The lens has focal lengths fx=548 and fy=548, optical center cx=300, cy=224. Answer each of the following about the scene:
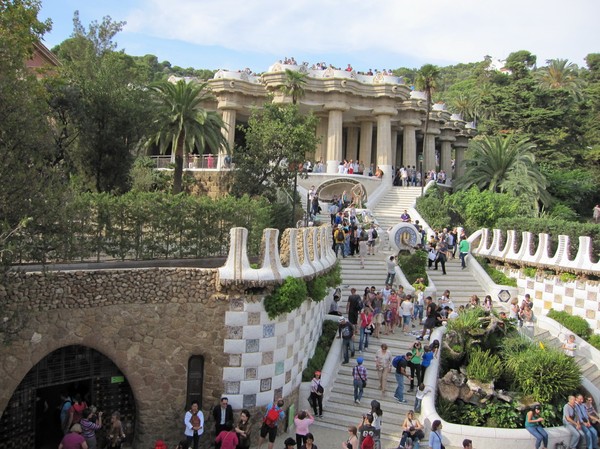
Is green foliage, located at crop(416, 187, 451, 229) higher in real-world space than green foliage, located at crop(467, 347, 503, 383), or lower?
higher

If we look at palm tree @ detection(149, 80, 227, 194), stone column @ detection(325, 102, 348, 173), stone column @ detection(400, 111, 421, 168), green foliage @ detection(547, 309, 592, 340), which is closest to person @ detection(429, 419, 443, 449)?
green foliage @ detection(547, 309, 592, 340)

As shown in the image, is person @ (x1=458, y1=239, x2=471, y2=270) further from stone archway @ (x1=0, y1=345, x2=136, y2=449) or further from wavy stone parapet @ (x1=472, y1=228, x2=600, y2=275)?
stone archway @ (x1=0, y1=345, x2=136, y2=449)

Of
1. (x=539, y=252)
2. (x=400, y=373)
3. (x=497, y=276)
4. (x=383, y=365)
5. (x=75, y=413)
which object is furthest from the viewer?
(x=497, y=276)

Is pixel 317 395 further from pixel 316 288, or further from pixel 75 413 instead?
pixel 75 413

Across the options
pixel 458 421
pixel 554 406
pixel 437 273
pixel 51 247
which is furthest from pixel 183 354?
pixel 437 273

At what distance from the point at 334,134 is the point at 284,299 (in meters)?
24.5

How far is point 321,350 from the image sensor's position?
1733 cm

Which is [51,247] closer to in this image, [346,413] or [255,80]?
[346,413]

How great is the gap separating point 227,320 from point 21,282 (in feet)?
15.5

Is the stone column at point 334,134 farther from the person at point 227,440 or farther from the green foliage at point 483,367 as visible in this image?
the person at point 227,440

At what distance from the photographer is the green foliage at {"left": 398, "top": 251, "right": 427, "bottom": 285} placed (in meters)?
22.2

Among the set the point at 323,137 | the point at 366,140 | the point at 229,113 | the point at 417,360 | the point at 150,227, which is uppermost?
the point at 229,113

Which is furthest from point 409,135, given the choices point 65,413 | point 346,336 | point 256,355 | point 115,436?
point 115,436

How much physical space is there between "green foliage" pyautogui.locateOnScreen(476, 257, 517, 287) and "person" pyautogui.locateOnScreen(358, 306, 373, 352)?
402 inches
